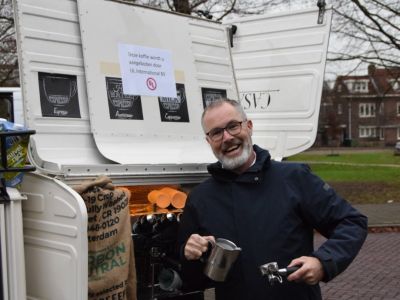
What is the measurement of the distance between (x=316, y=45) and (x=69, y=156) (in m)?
2.43

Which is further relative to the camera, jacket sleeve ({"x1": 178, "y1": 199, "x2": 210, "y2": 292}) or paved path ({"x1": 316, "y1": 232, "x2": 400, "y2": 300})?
paved path ({"x1": 316, "y1": 232, "x2": 400, "y2": 300})

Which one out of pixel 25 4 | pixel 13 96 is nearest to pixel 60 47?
pixel 25 4

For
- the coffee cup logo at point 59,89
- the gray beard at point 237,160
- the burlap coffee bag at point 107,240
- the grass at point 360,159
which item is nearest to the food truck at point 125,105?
the coffee cup logo at point 59,89

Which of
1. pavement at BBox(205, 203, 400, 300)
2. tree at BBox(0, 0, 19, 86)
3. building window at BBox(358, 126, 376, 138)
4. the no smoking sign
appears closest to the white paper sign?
the no smoking sign

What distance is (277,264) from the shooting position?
2447mm

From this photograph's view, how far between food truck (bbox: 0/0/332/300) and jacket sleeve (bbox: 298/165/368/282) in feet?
3.39

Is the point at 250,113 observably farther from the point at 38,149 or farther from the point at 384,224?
the point at 384,224

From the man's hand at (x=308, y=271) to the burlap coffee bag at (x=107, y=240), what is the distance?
112 centimetres

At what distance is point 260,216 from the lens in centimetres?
259

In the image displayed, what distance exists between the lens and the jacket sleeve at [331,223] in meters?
2.39

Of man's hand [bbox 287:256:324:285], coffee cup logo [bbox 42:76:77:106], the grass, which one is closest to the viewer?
man's hand [bbox 287:256:324:285]

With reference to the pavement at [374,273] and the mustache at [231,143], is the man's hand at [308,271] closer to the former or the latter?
the mustache at [231,143]

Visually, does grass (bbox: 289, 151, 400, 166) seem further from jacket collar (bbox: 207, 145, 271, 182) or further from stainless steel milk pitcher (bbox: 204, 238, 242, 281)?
stainless steel milk pitcher (bbox: 204, 238, 242, 281)

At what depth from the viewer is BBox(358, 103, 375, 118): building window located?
84.6 metres
